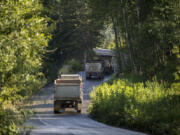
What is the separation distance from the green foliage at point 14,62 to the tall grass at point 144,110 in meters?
6.81

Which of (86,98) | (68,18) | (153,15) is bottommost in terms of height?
(86,98)

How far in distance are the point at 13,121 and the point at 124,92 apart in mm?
10959

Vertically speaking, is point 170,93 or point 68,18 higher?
point 68,18

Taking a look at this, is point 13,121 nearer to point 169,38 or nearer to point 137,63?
point 169,38

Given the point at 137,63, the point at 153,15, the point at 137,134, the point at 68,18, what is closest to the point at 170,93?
the point at 137,134

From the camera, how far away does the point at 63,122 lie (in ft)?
71.5

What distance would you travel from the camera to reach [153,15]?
3081 centimetres

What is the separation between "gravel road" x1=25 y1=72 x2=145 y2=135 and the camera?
51.7 ft

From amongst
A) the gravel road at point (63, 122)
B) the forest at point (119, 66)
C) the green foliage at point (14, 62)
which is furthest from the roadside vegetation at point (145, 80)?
the green foliage at point (14, 62)

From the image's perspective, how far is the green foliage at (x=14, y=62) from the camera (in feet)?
31.2

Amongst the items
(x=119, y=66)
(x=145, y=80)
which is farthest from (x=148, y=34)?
(x=119, y=66)

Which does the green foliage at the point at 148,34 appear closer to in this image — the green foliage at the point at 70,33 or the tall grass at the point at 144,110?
the green foliage at the point at 70,33

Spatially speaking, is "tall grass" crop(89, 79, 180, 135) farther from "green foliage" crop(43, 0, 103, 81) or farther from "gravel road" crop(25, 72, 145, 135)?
"green foliage" crop(43, 0, 103, 81)

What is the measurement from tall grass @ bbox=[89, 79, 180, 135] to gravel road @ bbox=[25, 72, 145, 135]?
726mm
